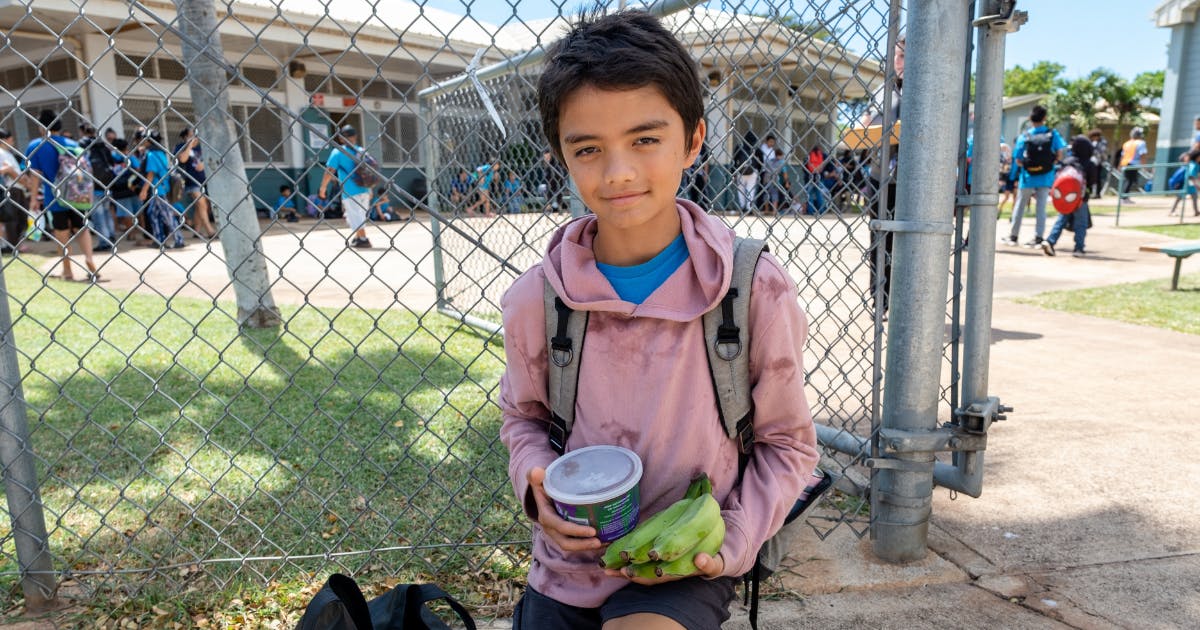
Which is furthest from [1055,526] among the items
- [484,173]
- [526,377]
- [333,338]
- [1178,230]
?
[1178,230]

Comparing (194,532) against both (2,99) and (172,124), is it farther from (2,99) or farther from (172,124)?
(2,99)

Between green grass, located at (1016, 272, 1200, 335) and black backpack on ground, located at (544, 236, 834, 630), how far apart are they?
566 centimetres

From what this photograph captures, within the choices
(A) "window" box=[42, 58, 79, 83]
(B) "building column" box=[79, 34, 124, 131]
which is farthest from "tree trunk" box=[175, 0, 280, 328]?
(A) "window" box=[42, 58, 79, 83]

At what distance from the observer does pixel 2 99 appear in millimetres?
16047

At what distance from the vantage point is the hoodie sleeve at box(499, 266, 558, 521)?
5.18 feet

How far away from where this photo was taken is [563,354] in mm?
1558

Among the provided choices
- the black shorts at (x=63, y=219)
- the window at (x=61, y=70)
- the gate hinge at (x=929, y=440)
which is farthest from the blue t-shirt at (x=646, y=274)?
the window at (x=61, y=70)

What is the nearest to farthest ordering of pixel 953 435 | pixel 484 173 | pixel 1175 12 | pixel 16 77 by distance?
1. pixel 953 435
2. pixel 484 173
3. pixel 16 77
4. pixel 1175 12

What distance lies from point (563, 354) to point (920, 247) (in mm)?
1213

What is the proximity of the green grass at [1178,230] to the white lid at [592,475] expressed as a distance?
14.0m

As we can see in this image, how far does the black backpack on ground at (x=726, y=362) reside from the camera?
4.84 feet

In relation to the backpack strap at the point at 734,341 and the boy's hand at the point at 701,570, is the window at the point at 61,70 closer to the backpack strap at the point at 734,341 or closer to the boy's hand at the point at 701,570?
the backpack strap at the point at 734,341

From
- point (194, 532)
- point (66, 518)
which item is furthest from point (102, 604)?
point (66, 518)

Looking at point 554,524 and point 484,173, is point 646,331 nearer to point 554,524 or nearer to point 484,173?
point 554,524
